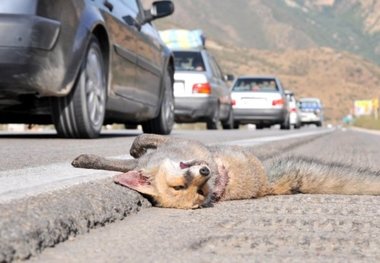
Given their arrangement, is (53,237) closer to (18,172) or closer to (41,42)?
(18,172)

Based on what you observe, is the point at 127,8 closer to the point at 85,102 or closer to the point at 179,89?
the point at 85,102

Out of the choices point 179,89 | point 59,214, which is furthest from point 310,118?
point 59,214

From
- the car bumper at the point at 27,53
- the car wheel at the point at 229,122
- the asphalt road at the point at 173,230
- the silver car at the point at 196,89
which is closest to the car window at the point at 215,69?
the silver car at the point at 196,89

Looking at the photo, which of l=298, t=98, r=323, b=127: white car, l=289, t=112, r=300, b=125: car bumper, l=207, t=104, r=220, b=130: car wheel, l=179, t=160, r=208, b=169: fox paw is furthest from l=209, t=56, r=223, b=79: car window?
l=298, t=98, r=323, b=127: white car

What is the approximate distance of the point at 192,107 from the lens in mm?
18188

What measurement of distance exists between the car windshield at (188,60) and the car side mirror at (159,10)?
881 cm

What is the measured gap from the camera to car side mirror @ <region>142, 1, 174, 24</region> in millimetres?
10078

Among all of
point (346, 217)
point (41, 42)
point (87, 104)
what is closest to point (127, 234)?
point (346, 217)

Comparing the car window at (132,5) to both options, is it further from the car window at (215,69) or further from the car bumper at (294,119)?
the car bumper at (294,119)

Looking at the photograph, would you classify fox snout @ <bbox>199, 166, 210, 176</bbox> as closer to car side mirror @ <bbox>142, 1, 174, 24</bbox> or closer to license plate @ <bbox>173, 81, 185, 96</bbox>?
car side mirror @ <bbox>142, 1, 174, 24</bbox>

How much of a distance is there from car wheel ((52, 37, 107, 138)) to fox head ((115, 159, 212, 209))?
14.7ft

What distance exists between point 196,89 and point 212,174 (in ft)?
46.9

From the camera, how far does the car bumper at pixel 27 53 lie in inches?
287

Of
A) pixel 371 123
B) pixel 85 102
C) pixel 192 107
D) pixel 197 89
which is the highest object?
pixel 197 89
